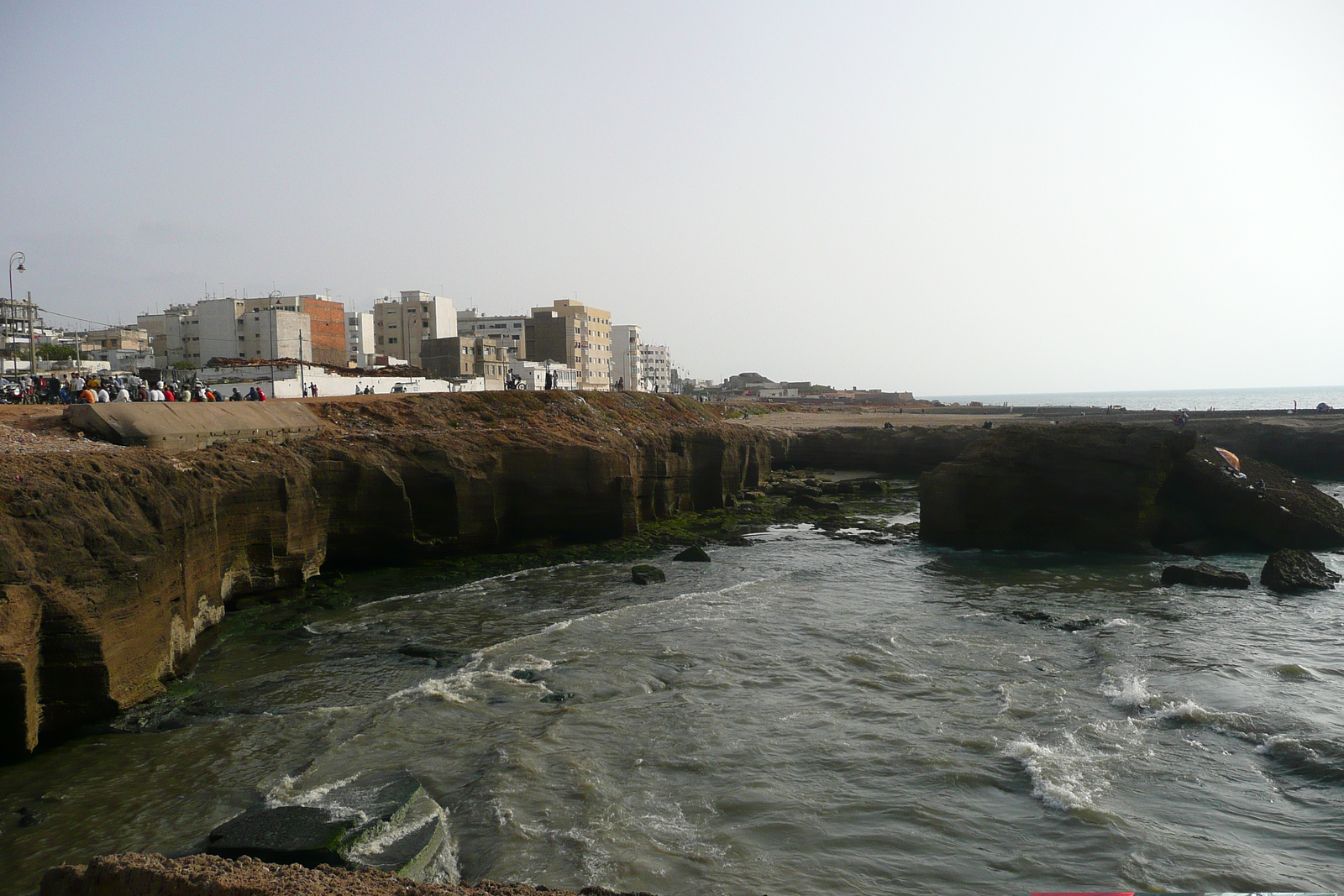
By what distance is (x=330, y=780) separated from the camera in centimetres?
1135

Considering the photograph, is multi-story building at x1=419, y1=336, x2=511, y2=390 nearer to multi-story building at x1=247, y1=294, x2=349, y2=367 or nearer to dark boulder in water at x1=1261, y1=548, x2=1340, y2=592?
multi-story building at x1=247, y1=294, x2=349, y2=367

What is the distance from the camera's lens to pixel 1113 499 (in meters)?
28.9

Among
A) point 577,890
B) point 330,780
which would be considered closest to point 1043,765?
point 577,890

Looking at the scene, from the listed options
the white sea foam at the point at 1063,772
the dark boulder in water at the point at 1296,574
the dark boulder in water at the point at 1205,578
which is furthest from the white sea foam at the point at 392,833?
the dark boulder in water at the point at 1296,574

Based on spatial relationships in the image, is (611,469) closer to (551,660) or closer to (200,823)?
(551,660)

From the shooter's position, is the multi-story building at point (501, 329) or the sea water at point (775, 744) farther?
the multi-story building at point (501, 329)

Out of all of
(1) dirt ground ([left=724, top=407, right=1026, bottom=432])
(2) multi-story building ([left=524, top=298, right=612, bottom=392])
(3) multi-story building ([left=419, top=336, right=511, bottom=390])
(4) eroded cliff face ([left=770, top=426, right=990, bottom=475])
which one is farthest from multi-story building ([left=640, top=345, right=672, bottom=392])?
(4) eroded cliff face ([left=770, top=426, right=990, bottom=475])

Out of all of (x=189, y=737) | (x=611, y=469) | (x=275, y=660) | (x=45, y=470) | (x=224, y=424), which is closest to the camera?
(x=189, y=737)

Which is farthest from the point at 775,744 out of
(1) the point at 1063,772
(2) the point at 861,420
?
(2) the point at 861,420

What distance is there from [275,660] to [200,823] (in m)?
6.77

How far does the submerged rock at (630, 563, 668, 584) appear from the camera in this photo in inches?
968

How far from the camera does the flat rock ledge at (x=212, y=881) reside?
6.25 metres

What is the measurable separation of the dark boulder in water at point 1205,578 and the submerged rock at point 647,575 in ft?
50.9

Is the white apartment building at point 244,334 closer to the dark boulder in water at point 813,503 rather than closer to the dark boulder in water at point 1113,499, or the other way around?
the dark boulder in water at point 813,503
